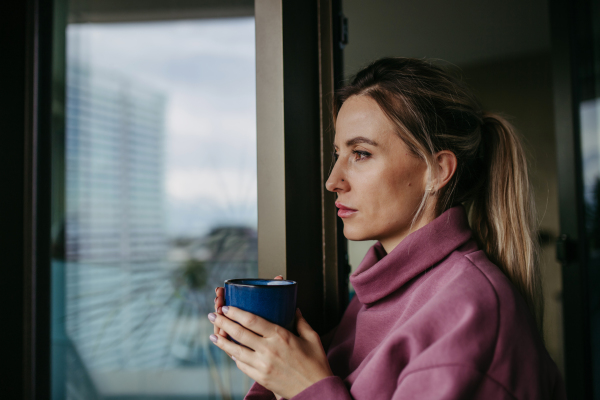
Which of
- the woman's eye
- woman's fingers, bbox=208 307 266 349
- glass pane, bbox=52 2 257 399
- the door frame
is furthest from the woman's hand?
the door frame

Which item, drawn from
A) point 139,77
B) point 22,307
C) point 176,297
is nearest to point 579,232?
point 176,297

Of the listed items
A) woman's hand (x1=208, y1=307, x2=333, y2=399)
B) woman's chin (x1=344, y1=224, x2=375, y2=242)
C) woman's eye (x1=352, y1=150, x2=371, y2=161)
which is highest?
woman's eye (x1=352, y1=150, x2=371, y2=161)

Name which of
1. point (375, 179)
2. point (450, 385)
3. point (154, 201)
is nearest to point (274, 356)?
point (450, 385)

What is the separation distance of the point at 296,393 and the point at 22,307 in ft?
3.23

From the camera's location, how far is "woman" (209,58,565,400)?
53 centimetres

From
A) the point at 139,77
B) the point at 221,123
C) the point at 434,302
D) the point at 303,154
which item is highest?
the point at 139,77

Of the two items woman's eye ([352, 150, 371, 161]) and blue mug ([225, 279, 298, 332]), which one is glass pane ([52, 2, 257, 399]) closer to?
woman's eye ([352, 150, 371, 161])

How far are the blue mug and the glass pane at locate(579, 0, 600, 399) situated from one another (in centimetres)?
129

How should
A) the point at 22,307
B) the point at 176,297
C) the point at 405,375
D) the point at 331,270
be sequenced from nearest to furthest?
1. the point at 405,375
2. the point at 331,270
3. the point at 22,307
4. the point at 176,297

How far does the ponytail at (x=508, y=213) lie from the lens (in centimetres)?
75

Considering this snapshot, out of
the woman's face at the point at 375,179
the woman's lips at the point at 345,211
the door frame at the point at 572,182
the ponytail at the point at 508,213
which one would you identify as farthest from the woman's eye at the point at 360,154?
the door frame at the point at 572,182

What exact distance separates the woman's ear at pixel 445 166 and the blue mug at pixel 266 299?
0.38 metres

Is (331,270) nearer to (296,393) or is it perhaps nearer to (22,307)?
(296,393)

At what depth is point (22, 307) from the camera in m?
1.16
